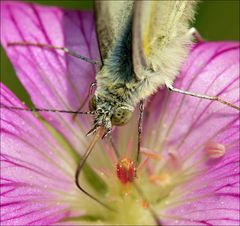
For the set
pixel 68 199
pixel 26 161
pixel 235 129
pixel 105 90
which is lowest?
pixel 68 199

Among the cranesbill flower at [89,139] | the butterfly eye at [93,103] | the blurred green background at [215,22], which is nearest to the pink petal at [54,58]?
the cranesbill flower at [89,139]

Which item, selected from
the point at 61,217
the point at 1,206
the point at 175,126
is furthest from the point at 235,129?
the point at 1,206

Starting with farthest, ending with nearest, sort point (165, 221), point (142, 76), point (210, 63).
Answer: point (210, 63) < point (165, 221) < point (142, 76)

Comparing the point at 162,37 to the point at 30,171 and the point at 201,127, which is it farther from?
the point at 30,171

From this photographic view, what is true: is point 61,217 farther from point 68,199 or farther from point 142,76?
point 142,76

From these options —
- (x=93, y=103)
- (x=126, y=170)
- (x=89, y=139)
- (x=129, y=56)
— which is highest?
(x=129, y=56)

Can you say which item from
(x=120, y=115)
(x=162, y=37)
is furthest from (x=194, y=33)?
(x=120, y=115)

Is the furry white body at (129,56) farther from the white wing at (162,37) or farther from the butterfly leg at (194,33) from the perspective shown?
the butterfly leg at (194,33)
